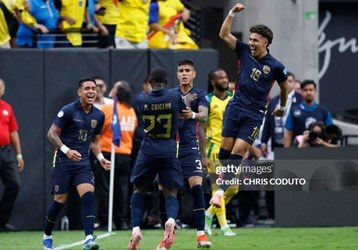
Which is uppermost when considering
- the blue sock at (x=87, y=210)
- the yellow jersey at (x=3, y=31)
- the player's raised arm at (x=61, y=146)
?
the yellow jersey at (x=3, y=31)

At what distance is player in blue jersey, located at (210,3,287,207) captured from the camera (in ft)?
54.1

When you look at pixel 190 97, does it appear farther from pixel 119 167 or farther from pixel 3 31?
pixel 3 31

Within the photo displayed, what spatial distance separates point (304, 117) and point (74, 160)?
700cm

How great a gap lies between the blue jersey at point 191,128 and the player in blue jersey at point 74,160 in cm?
122

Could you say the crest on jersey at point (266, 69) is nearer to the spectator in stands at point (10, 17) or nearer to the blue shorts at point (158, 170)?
the blue shorts at point (158, 170)

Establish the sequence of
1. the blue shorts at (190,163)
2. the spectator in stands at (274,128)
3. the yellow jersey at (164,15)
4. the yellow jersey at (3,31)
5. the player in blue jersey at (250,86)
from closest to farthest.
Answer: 1. the player in blue jersey at (250,86)
2. the blue shorts at (190,163)
3. the yellow jersey at (3,31)
4. the spectator in stands at (274,128)
5. the yellow jersey at (164,15)

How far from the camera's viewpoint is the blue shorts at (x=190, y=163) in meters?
16.7

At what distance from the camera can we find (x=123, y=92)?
21344 millimetres

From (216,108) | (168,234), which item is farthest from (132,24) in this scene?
(168,234)

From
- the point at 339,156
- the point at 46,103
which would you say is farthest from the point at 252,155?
the point at 46,103

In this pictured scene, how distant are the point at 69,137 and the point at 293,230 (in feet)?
16.5

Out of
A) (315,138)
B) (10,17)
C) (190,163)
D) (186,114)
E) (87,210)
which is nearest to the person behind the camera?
(186,114)

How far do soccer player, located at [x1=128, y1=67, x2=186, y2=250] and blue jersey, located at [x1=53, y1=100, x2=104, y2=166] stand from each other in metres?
1.27

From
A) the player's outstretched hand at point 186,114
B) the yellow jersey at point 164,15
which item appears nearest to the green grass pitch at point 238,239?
the player's outstretched hand at point 186,114
